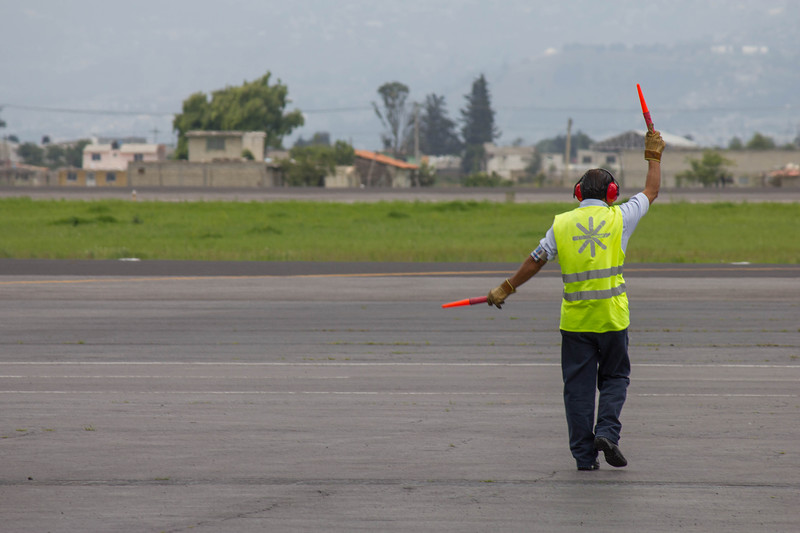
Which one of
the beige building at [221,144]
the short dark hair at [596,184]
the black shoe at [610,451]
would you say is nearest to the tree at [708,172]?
the beige building at [221,144]

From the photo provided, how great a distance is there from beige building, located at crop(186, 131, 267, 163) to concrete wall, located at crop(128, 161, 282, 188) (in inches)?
499

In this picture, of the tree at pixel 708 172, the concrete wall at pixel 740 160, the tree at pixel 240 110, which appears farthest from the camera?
the tree at pixel 240 110

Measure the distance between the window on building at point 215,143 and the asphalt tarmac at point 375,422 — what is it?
3256 inches

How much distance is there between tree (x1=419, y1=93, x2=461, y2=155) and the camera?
196 metres

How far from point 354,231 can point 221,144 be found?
61.9 m

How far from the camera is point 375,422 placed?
7855mm

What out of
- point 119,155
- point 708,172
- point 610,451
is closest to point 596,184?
point 610,451

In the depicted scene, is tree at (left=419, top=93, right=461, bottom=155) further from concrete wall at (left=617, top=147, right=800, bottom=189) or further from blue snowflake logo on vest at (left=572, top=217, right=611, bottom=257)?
blue snowflake logo on vest at (left=572, top=217, right=611, bottom=257)

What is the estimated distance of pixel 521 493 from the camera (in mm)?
5875

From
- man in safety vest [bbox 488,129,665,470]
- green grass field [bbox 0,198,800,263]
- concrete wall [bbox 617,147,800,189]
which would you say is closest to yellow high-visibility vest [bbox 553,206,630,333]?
man in safety vest [bbox 488,129,665,470]

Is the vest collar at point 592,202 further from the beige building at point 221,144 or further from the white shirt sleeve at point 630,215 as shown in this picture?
the beige building at point 221,144

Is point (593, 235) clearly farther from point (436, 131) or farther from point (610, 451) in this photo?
point (436, 131)

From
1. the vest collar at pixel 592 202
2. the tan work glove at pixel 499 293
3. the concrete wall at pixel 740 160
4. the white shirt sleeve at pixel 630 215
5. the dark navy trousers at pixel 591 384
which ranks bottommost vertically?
the dark navy trousers at pixel 591 384

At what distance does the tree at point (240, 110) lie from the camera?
112062mm
